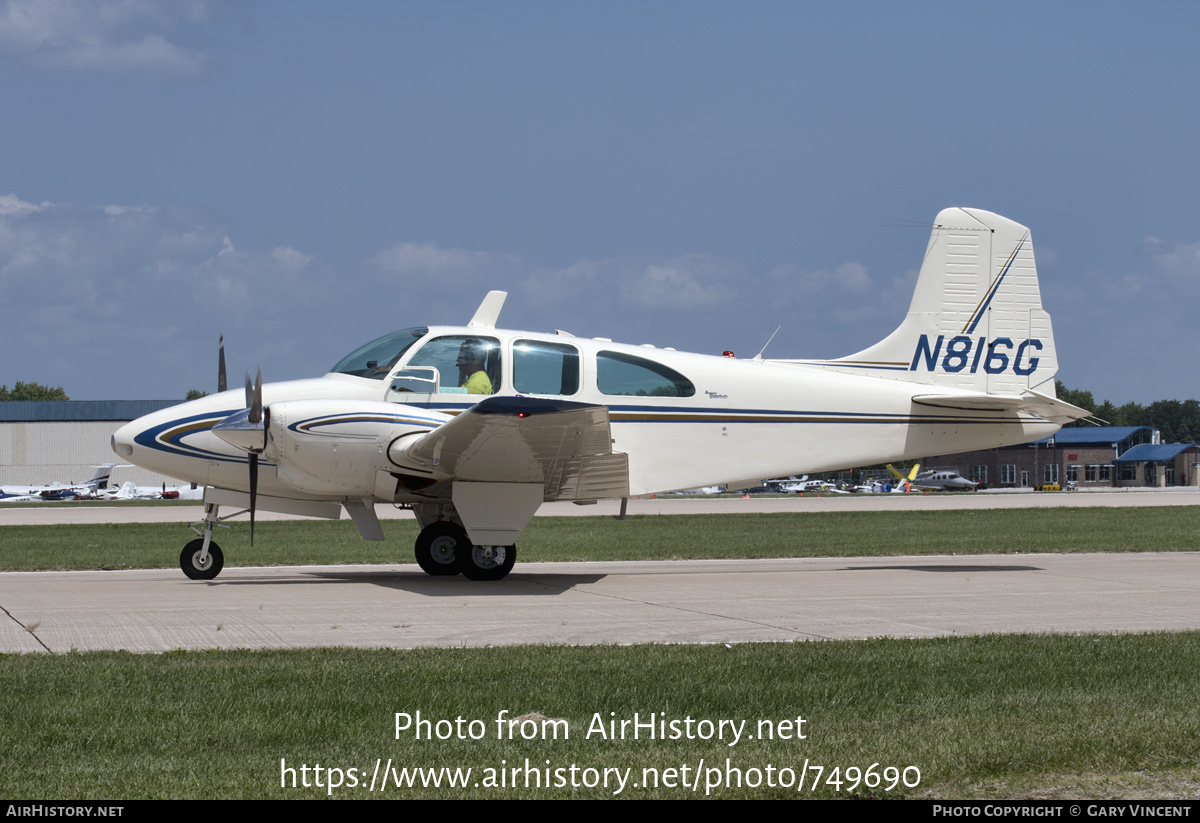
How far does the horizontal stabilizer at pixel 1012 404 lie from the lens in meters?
15.4

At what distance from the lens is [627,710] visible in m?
6.24

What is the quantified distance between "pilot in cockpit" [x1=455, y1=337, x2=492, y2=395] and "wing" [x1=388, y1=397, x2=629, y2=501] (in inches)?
51.9

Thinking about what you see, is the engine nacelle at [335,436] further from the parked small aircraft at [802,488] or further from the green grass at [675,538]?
the parked small aircraft at [802,488]

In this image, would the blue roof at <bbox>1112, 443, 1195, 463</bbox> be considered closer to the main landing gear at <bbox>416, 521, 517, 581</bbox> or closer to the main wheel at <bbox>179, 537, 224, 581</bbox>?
the main landing gear at <bbox>416, 521, 517, 581</bbox>

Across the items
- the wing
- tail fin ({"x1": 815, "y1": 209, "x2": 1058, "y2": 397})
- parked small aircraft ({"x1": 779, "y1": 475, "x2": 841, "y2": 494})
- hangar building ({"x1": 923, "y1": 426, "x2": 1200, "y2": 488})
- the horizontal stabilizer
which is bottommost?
parked small aircraft ({"x1": 779, "y1": 475, "x2": 841, "y2": 494})

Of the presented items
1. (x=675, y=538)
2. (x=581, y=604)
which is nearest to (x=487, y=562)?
(x=581, y=604)

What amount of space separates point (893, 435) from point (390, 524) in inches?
753

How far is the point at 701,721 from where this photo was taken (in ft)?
19.6

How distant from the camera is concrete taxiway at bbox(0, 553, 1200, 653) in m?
9.32

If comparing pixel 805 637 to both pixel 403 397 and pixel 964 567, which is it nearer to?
pixel 403 397

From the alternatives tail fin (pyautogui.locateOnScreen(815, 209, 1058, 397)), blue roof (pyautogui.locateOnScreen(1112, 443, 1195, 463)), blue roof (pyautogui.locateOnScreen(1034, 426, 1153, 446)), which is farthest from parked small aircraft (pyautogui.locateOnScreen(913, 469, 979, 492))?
tail fin (pyautogui.locateOnScreen(815, 209, 1058, 397))

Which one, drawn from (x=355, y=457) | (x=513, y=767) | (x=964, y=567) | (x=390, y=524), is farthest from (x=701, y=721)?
(x=390, y=524)

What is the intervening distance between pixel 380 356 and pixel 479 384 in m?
1.38

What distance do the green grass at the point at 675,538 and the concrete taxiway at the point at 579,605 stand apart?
3381mm
